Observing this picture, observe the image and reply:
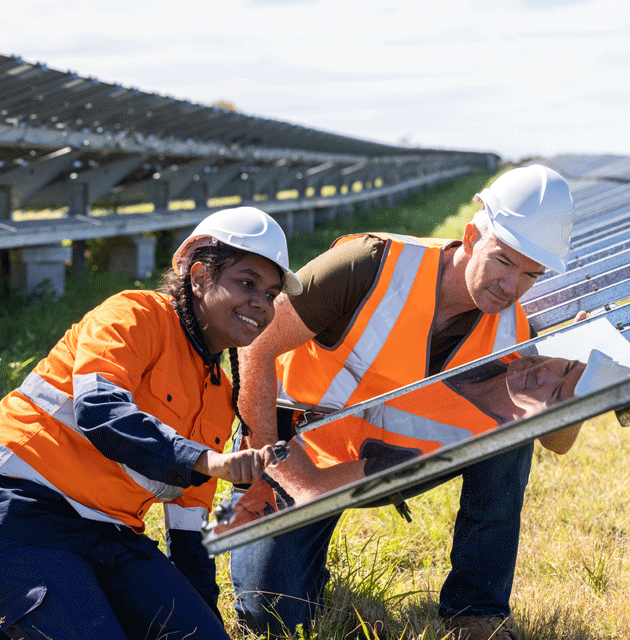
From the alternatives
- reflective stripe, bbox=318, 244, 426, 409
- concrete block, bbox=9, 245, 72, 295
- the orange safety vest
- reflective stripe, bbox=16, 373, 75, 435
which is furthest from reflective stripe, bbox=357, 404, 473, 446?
concrete block, bbox=9, 245, 72, 295

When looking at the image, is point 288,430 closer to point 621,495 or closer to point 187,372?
point 187,372

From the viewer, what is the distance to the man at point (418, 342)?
261 centimetres

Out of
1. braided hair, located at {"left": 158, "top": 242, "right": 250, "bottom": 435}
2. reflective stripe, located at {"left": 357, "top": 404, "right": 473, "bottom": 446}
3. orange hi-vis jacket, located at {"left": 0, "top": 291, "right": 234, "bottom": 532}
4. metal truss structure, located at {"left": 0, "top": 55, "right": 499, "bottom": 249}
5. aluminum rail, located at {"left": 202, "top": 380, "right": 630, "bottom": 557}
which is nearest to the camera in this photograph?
aluminum rail, located at {"left": 202, "top": 380, "right": 630, "bottom": 557}

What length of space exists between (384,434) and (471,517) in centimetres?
45

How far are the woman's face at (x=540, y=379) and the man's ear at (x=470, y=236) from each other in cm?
43

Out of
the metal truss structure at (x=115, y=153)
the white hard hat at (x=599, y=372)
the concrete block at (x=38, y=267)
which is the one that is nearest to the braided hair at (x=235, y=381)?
the white hard hat at (x=599, y=372)

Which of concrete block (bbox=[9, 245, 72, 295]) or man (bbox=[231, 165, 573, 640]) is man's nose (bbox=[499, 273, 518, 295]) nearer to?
man (bbox=[231, 165, 573, 640])

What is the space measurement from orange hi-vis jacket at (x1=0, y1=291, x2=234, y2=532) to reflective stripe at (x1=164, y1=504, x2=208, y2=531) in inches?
4.6

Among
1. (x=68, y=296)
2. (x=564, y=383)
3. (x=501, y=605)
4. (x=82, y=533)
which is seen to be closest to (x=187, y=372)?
(x=82, y=533)

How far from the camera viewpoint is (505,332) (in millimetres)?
2873

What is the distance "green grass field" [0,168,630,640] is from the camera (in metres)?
2.63

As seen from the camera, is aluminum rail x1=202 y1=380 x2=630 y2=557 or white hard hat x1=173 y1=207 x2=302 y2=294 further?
white hard hat x1=173 y1=207 x2=302 y2=294

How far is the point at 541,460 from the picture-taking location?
164 inches

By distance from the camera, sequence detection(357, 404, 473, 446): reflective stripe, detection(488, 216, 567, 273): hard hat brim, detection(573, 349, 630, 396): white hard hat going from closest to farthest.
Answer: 1. detection(573, 349, 630, 396): white hard hat
2. detection(357, 404, 473, 446): reflective stripe
3. detection(488, 216, 567, 273): hard hat brim
